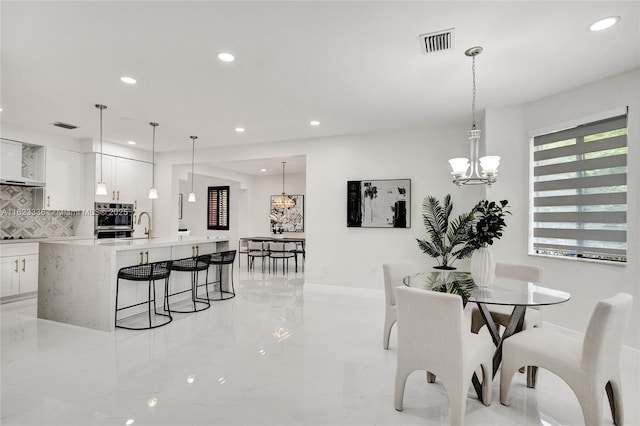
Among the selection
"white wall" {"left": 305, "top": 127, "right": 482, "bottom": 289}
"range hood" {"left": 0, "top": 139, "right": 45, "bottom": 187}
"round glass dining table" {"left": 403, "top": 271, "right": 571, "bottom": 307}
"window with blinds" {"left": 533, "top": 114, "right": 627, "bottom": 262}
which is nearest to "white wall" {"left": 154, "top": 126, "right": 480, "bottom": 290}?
"white wall" {"left": 305, "top": 127, "right": 482, "bottom": 289}

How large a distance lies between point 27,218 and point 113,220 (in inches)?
49.3

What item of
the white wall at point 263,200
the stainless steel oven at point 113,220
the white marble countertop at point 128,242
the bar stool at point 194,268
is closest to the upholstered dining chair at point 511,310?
the bar stool at point 194,268

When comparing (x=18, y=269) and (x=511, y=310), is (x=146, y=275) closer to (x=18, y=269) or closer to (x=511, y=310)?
(x=18, y=269)

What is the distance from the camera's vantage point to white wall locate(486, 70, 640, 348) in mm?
3182

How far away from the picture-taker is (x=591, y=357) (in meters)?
1.95

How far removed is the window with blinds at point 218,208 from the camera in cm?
1026

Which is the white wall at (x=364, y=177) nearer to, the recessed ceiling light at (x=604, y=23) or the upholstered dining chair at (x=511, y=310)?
the upholstered dining chair at (x=511, y=310)

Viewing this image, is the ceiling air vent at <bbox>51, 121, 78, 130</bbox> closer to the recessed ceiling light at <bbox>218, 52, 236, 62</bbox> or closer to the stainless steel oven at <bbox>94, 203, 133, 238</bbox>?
the stainless steel oven at <bbox>94, 203, 133, 238</bbox>

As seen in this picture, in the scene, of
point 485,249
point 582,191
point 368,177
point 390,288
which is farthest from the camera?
point 368,177

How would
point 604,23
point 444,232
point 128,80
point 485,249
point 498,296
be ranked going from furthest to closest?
point 444,232, point 128,80, point 485,249, point 604,23, point 498,296

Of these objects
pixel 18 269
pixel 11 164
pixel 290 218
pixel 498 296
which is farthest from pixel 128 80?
pixel 290 218

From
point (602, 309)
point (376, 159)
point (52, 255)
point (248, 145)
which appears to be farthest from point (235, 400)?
point (248, 145)

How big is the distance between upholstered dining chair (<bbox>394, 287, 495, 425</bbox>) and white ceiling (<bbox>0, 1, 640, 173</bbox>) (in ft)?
6.36

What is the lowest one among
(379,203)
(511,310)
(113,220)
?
(511,310)
